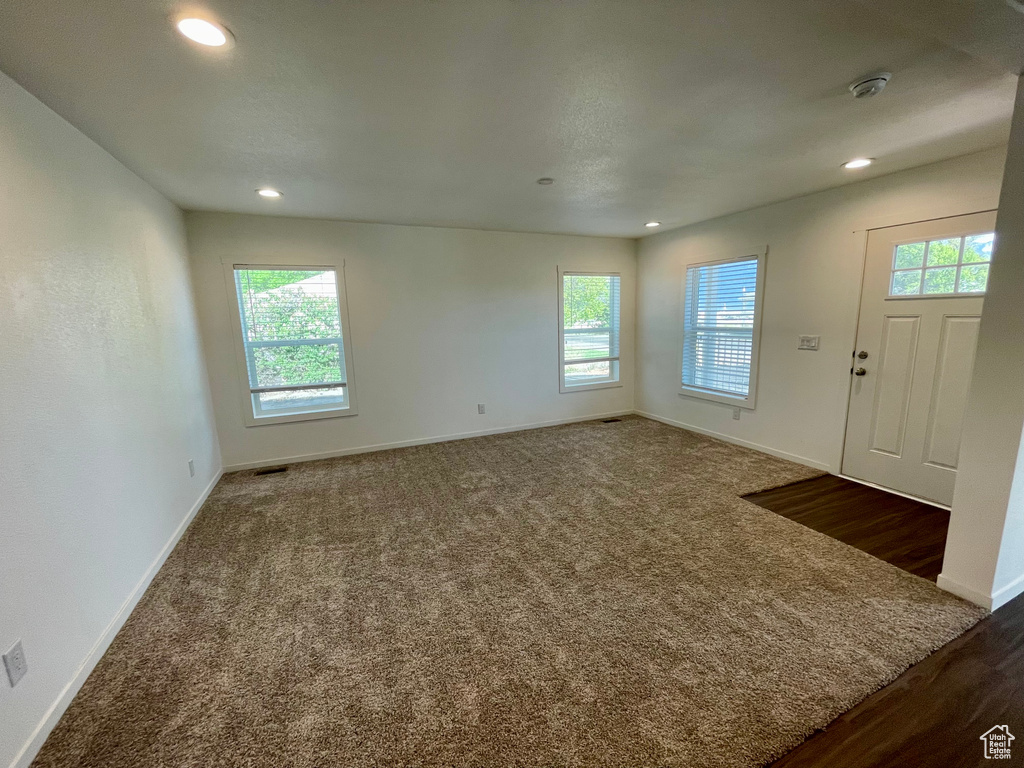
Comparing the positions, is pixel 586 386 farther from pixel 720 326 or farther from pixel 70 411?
pixel 70 411

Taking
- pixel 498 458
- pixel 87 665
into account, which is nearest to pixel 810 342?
pixel 498 458

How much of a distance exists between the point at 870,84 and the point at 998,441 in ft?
5.26

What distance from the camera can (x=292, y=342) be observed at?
3.86m

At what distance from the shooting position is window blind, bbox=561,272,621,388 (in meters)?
5.05

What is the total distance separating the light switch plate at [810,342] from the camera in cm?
342

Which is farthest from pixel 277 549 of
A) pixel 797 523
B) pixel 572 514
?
pixel 797 523

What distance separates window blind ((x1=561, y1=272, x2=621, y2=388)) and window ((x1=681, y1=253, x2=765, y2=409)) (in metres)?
0.94

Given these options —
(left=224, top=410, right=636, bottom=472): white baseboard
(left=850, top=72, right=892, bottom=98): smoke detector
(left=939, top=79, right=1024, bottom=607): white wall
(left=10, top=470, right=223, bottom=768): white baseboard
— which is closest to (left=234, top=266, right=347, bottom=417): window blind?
(left=224, top=410, right=636, bottom=472): white baseboard

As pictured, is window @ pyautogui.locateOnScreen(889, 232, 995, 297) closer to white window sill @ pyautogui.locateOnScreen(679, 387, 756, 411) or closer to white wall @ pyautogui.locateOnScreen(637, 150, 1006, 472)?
white wall @ pyautogui.locateOnScreen(637, 150, 1006, 472)

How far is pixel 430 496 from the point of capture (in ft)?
10.5

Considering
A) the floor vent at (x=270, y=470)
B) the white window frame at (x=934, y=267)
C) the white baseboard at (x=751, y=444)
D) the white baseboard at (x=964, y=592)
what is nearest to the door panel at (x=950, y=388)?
the white window frame at (x=934, y=267)

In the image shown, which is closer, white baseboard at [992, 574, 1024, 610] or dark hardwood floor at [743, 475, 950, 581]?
white baseboard at [992, 574, 1024, 610]

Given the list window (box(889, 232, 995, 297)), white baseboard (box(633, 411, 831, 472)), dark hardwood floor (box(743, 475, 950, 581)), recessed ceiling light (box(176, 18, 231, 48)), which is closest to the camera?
recessed ceiling light (box(176, 18, 231, 48))

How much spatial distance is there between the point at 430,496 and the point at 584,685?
6.31 ft
